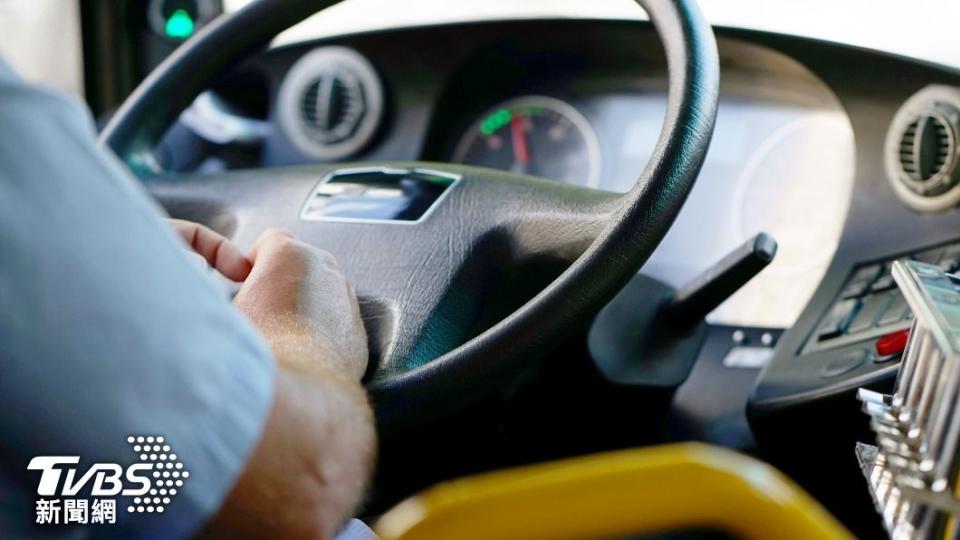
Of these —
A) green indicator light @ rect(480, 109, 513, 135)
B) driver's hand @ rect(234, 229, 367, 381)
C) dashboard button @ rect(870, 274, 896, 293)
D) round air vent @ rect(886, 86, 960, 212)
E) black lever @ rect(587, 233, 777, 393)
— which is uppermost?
round air vent @ rect(886, 86, 960, 212)

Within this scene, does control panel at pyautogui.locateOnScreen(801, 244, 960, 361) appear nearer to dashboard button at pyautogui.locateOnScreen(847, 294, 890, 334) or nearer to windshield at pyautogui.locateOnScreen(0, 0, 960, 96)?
dashboard button at pyautogui.locateOnScreen(847, 294, 890, 334)

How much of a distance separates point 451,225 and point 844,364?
12.1 inches

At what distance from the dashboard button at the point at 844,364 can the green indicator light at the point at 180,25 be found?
3.52 ft

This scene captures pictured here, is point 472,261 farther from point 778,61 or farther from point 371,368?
point 778,61

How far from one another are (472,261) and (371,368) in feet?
0.39

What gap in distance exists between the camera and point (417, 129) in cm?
138

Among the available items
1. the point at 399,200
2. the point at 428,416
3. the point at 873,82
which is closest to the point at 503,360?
the point at 428,416

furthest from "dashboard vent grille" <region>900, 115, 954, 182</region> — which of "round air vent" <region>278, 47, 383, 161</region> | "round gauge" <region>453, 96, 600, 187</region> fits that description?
"round air vent" <region>278, 47, 383, 161</region>

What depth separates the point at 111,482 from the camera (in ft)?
1.59

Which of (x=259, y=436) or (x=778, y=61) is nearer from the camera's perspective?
(x=259, y=436)

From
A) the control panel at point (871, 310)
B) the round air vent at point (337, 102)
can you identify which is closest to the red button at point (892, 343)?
the control panel at point (871, 310)

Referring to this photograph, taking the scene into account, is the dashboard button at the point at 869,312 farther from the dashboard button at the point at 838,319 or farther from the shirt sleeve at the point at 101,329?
the shirt sleeve at the point at 101,329

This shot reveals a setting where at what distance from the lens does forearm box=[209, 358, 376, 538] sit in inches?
18.9

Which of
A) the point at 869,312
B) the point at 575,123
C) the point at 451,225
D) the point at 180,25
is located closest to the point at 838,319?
the point at 869,312
